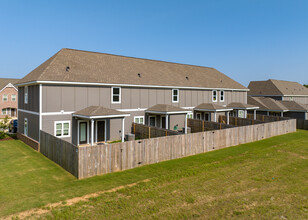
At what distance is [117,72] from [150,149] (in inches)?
481

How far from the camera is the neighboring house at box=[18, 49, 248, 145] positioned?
58.2 feet

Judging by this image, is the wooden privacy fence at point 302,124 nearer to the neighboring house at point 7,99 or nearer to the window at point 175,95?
the window at point 175,95

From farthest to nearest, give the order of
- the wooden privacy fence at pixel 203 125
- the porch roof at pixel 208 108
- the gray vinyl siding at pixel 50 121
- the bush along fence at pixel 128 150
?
the porch roof at pixel 208 108, the wooden privacy fence at pixel 203 125, the gray vinyl siding at pixel 50 121, the bush along fence at pixel 128 150

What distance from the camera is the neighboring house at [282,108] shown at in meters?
34.1

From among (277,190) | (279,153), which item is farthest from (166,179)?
(279,153)

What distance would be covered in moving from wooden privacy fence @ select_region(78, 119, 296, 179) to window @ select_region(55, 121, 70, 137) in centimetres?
833

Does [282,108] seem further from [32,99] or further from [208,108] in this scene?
[32,99]

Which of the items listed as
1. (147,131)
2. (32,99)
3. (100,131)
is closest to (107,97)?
(100,131)

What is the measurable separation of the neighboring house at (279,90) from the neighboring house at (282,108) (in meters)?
8.10

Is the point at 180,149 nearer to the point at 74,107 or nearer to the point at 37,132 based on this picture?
the point at 74,107

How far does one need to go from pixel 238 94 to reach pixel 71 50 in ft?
84.2

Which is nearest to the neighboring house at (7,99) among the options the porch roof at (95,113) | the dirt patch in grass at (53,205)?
the porch roof at (95,113)

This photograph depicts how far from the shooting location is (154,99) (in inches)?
960

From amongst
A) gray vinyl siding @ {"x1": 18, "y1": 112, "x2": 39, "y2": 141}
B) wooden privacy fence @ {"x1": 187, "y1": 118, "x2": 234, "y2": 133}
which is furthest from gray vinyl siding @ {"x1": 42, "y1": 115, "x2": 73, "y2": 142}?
wooden privacy fence @ {"x1": 187, "y1": 118, "x2": 234, "y2": 133}
